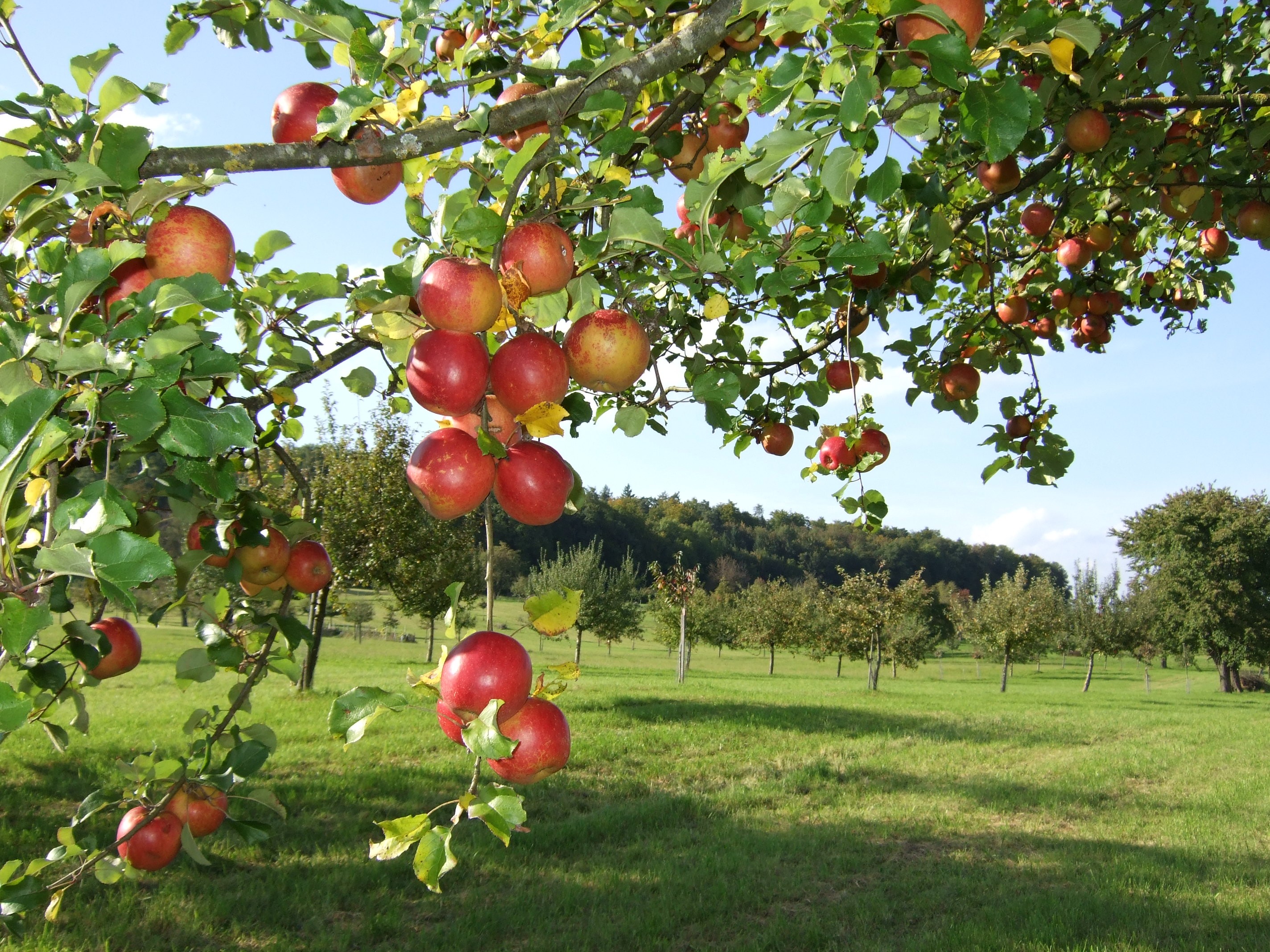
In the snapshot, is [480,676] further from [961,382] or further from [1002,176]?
[961,382]

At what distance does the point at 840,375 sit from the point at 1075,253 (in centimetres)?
152

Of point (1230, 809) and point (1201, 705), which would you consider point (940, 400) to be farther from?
point (1201, 705)

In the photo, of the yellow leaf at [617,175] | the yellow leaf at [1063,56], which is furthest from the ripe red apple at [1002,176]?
the yellow leaf at [617,175]

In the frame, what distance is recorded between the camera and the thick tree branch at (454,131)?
1.07 m

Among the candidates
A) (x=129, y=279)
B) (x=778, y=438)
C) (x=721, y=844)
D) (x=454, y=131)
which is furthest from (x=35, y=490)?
(x=721, y=844)

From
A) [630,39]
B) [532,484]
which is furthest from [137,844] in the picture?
[630,39]

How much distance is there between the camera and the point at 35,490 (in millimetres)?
1065

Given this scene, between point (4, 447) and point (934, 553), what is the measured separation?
92.5 m

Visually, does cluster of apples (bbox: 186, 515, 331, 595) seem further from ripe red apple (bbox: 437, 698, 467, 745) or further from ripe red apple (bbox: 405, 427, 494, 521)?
ripe red apple (bbox: 437, 698, 467, 745)

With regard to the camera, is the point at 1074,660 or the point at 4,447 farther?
the point at 1074,660

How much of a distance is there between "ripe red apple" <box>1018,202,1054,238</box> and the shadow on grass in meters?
4.35

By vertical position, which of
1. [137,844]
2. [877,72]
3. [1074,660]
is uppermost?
[877,72]

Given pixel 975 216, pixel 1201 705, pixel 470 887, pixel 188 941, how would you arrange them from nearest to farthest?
pixel 975 216 → pixel 188 941 → pixel 470 887 → pixel 1201 705

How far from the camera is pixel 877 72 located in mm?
1413
